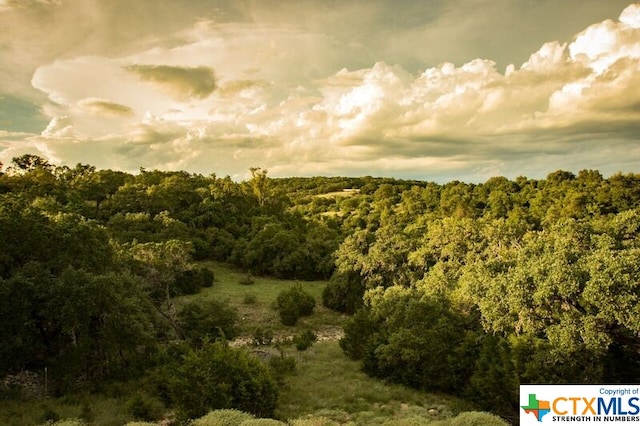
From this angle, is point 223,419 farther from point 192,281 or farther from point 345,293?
point 192,281

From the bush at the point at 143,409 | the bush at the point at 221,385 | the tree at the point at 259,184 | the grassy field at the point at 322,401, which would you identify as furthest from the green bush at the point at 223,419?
the tree at the point at 259,184

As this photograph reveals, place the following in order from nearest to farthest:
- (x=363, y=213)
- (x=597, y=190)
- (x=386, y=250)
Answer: (x=386, y=250), (x=597, y=190), (x=363, y=213)


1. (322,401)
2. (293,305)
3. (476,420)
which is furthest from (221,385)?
(293,305)

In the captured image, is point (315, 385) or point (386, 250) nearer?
point (315, 385)

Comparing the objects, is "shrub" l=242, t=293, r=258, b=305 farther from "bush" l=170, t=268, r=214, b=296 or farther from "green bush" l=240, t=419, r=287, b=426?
"green bush" l=240, t=419, r=287, b=426

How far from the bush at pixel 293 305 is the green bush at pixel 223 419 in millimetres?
21055

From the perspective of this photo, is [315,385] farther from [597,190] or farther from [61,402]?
[597,190]

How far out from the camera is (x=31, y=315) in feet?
63.0

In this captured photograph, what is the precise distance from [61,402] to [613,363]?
22.5m

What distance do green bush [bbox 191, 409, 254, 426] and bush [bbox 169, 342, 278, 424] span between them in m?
2.14

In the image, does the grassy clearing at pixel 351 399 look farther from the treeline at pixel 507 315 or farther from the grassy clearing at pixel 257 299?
the grassy clearing at pixel 257 299

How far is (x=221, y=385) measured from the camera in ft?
55.3

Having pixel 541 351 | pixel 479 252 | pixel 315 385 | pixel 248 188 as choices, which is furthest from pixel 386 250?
pixel 248 188

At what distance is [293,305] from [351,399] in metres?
16.7
